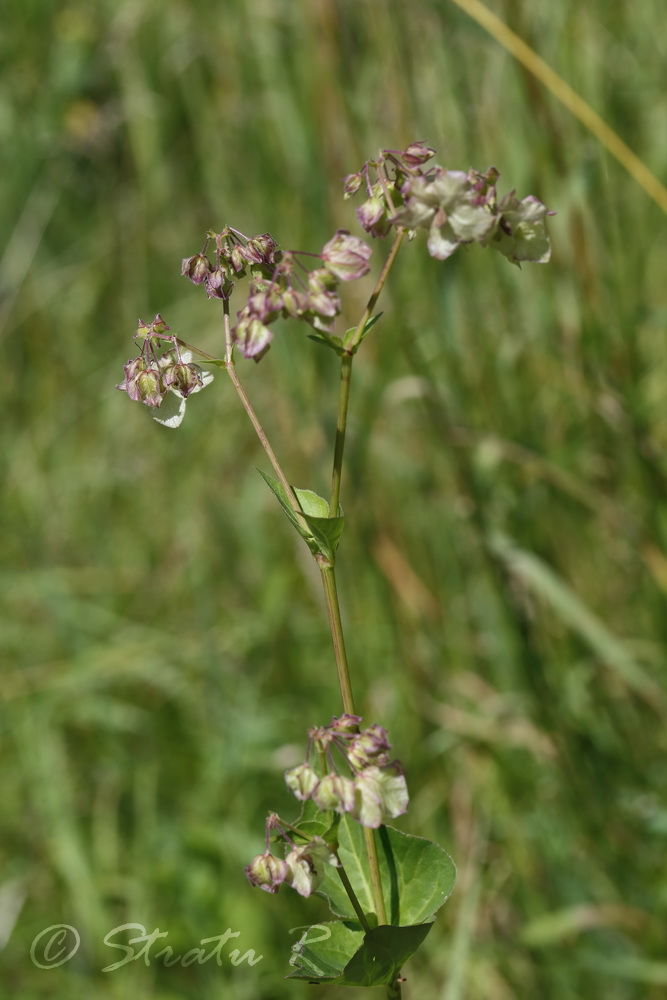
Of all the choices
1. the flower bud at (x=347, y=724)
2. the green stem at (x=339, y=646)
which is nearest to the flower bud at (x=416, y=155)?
the green stem at (x=339, y=646)

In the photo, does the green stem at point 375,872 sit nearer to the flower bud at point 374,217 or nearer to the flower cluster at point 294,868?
the flower cluster at point 294,868

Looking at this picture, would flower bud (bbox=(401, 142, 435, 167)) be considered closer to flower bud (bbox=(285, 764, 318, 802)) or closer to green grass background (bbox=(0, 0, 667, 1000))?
flower bud (bbox=(285, 764, 318, 802))

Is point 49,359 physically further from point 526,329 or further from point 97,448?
point 526,329

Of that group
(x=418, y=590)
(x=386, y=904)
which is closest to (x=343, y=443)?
(x=386, y=904)

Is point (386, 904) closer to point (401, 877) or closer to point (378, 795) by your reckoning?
point (401, 877)

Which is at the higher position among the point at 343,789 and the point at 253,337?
the point at 253,337
